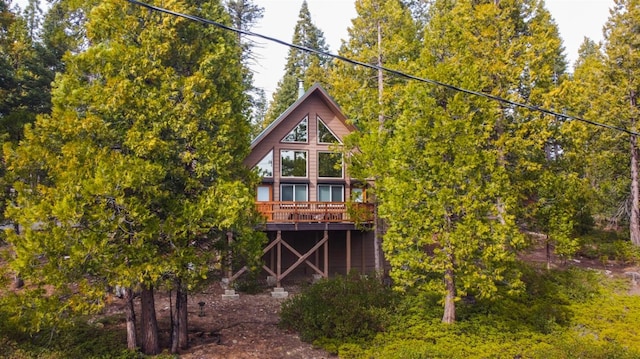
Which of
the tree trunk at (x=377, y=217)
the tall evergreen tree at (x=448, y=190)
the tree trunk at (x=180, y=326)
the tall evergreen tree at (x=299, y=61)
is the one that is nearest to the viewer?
the tree trunk at (x=180, y=326)

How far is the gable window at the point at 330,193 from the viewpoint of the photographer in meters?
19.5

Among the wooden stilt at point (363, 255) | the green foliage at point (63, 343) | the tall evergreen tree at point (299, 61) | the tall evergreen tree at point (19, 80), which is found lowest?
the green foliage at point (63, 343)

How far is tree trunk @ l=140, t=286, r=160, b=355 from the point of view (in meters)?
10.3

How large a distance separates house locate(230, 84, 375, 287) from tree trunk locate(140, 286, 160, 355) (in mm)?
7894

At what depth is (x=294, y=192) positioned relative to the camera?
63.0ft

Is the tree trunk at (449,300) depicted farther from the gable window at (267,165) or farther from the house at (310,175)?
the gable window at (267,165)

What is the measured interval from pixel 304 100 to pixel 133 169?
1099cm

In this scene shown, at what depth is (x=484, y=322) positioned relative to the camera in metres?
12.5

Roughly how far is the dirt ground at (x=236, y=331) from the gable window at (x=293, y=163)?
5.72m

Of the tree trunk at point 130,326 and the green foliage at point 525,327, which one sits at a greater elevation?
the tree trunk at point 130,326

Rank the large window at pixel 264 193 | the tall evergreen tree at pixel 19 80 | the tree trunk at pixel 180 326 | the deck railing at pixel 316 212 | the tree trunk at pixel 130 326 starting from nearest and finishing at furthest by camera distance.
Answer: the tree trunk at pixel 130 326
the tree trunk at pixel 180 326
the tall evergreen tree at pixel 19 80
the deck railing at pixel 316 212
the large window at pixel 264 193

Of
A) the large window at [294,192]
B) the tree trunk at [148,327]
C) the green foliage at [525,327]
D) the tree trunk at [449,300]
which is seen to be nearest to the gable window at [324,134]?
the large window at [294,192]

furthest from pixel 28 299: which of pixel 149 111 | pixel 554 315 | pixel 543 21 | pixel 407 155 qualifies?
pixel 543 21

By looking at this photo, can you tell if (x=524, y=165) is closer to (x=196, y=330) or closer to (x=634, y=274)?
(x=634, y=274)
